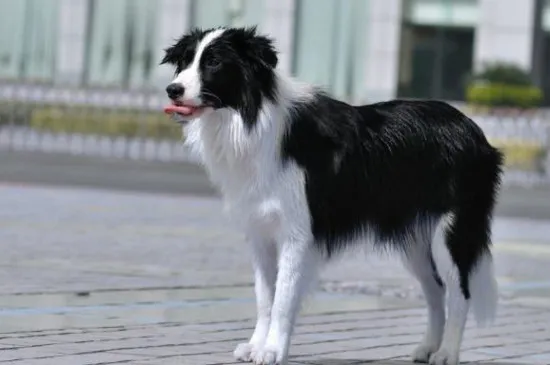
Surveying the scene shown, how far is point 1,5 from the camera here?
56.3 m

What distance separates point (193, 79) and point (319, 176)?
0.83m

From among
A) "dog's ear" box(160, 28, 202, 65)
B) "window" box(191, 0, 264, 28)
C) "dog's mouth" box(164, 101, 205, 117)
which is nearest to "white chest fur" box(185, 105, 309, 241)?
"dog's mouth" box(164, 101, 205, 117)

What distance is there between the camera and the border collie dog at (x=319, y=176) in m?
7.80

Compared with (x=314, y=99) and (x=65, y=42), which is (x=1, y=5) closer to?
(x=65, y=42)

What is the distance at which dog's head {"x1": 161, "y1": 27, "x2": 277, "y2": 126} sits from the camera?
771cm

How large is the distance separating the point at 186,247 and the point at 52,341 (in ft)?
22.6

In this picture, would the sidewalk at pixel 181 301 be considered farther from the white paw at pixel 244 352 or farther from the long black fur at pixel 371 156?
the long black fur at pixel 371 156

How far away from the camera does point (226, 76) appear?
776cm

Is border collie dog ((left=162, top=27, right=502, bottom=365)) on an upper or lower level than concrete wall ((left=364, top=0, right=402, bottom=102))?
A: lower

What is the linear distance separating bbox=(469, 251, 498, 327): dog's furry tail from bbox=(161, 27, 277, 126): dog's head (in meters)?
1.67

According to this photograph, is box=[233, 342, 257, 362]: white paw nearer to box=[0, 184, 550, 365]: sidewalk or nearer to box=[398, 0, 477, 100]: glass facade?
box=[0, 184, 550, 365]: sidewalk

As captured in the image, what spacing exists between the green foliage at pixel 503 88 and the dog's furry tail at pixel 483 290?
123ft

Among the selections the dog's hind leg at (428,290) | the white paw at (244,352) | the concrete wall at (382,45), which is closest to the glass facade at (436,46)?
the concrete wall at (382,45)

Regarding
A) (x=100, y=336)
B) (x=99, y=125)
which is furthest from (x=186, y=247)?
(x=99, y=125)
